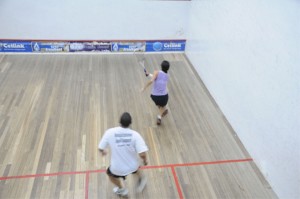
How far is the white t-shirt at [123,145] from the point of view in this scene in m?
2.82

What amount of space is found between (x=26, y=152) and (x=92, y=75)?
2304 millimetres

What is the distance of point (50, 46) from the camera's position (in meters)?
6.70

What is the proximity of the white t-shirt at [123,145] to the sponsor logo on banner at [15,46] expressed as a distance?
15.0ft

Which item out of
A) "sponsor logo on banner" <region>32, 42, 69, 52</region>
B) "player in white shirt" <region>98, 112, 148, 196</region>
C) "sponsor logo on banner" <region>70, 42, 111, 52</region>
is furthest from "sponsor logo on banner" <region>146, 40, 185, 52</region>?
"player in white shirt" <region>98, 112, 148, 196</region>

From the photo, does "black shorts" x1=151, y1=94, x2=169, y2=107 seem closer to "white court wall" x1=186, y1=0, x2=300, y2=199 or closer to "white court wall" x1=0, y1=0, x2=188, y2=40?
"white court wall" x1=186, y1=0, x2=300, y2=199

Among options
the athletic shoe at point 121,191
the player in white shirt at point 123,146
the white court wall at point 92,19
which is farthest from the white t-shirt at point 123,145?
the white court wall at point 92,19

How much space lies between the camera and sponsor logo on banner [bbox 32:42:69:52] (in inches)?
262

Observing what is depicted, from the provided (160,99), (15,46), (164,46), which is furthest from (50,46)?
(160,99)

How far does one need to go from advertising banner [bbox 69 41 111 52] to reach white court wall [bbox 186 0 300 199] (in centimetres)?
247

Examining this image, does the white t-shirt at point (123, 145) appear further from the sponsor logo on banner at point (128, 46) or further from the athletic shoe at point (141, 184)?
the sponsor logo on banner at point (128, 46)

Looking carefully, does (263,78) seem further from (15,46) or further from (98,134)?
(15,46)

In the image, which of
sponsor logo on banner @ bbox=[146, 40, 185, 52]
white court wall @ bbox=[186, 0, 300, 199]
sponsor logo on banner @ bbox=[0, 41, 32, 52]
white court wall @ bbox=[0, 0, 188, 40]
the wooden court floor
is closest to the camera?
white court wall @ bbox=[186, 0, 300, 199]

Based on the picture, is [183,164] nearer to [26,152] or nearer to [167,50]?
[26,152]

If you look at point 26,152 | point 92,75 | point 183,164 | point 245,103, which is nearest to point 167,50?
point 92,75
